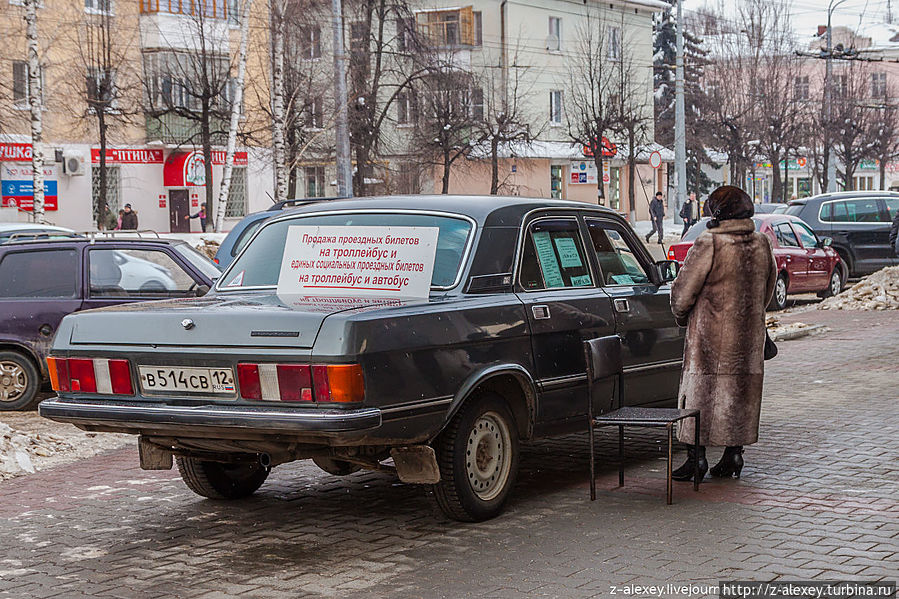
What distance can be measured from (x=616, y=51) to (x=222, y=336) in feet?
184

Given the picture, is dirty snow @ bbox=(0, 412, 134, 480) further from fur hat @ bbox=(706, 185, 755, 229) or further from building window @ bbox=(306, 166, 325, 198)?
building window @ bbox=(306, 166, 325, 198)

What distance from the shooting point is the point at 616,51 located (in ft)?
198

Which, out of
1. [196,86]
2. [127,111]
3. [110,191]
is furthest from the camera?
[110,191]

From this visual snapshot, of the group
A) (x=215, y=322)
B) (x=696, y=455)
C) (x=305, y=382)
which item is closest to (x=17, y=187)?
(x=696, y=455)

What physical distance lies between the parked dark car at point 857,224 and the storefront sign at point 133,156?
93.7 feet

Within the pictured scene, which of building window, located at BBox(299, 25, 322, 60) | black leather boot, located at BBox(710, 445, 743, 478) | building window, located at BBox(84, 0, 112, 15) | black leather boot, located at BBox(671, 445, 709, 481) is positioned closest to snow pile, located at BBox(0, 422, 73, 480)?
black leather boot, located at BBox(671, 445, 709, 481)

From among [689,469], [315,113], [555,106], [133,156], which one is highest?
[555,106]

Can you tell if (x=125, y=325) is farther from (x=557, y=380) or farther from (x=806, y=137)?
(x=806, y=137)

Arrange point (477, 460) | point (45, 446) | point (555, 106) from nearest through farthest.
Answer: point (477, 460) < point (45, 446) < point (555, 106)

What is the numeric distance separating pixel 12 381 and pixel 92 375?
5.97 meters

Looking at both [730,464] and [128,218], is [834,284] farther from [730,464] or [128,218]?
[128,218]

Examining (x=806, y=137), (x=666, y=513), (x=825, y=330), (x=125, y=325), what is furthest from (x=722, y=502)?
(x=806, y=137)

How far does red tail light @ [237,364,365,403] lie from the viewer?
5.81m

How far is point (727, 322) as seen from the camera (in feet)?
24.8
